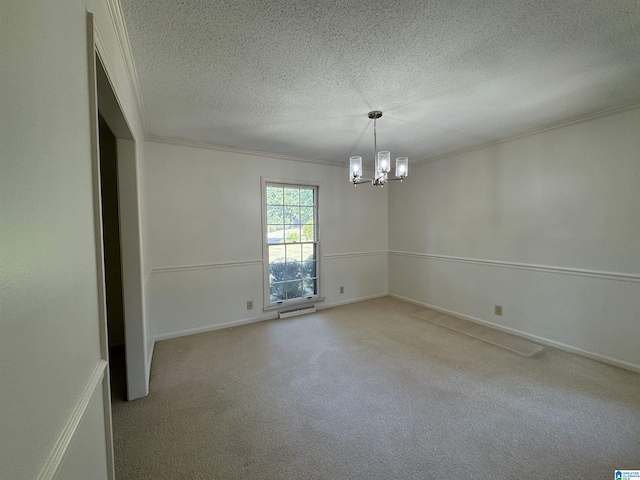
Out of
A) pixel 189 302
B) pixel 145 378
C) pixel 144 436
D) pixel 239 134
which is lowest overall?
pixel 144 436

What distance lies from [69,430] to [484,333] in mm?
3842

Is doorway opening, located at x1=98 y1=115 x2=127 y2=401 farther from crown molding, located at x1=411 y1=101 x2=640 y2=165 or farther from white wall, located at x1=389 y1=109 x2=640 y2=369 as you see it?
crown molding, located at x1=411 y1=101 x2=640 y2=165

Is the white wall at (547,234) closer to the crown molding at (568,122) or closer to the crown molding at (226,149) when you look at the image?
the crown molding at (568,122)

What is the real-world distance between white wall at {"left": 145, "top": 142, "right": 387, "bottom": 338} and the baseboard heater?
21cm

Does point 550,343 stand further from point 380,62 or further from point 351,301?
point 380,62

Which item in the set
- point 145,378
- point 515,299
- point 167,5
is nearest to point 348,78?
point 167,5

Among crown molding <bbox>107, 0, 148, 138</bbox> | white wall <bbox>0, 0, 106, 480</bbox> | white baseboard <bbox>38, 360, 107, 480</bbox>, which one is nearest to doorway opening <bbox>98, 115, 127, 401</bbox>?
crown molding <bbox>107, 0, 148, 138</bbox>

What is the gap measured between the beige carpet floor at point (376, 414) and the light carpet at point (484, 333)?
0.46 ft

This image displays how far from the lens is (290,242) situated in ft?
13.5

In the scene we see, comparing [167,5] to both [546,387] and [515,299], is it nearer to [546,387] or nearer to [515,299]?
[546,387]

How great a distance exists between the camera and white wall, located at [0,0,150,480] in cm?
49

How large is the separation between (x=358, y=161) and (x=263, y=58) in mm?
1212

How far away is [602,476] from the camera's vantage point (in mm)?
1449

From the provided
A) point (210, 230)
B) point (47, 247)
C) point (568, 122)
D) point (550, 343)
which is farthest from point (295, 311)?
point (568, 122)
